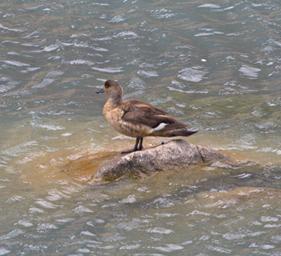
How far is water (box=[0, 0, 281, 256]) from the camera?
8.21 m

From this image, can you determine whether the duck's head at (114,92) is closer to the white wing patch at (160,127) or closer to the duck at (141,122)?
the duck at (141,122)

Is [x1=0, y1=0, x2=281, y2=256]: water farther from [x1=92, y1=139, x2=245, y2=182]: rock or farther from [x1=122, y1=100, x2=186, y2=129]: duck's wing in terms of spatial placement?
[x1=122, y1=100, x2=186, y2=129]: duck's wing

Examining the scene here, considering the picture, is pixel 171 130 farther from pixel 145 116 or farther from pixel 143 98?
pixel 143 98

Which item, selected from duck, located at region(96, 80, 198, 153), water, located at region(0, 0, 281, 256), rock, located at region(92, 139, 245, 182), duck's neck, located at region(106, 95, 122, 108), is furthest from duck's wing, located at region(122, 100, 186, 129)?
water, located at region(0, 0, 281, 256)

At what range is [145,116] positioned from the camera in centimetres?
963

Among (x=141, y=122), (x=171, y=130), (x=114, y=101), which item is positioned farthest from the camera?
(x=114, y=101)

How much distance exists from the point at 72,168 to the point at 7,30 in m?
7.17

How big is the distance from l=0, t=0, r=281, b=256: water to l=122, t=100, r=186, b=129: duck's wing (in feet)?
1.96

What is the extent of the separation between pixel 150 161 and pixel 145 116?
0.53 metres

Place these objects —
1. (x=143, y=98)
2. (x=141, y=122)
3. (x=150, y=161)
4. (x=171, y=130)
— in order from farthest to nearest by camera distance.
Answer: (x=143, y=98) < (x=171, y=130) < (x=141, y=122) < (x=150, y=161)

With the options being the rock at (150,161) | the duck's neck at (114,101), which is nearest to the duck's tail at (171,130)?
the rock at (150,161)

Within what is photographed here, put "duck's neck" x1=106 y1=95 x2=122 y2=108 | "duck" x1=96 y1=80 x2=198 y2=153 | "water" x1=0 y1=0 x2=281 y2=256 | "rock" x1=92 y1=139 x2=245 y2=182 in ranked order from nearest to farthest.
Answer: "water" x1=0 y1=0 x2=281 y2=256 < "rock" x1=92 y1=139 x2=245 y2=182 < "duck" x1=96 y1=80 x2=198 y2=153 < "duck's neck" x1=106 y1=95 x2=122 y2=108

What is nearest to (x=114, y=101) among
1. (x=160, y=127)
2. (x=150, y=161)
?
(x=160, y=127)

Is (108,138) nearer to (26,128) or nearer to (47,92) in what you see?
(26,128)
